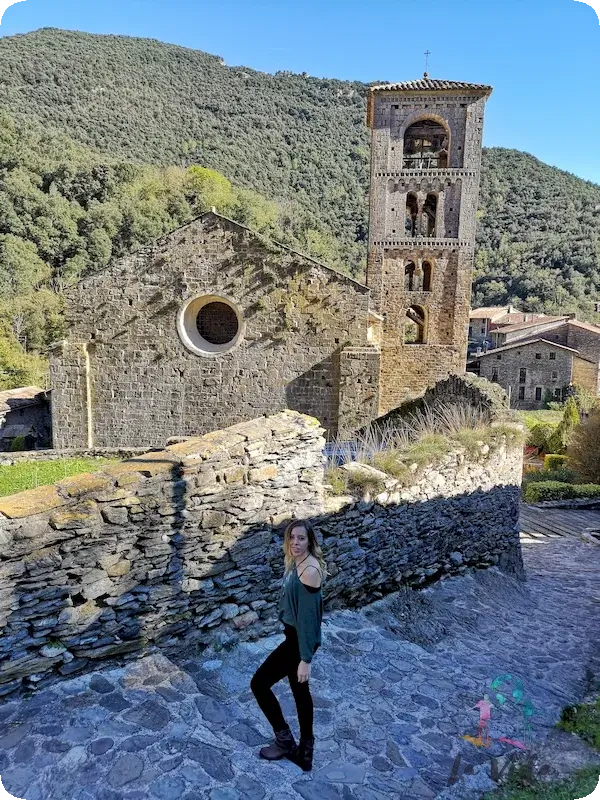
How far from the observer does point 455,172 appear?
52.5ft

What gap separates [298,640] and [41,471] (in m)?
10.3

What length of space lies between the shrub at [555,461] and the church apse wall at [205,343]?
13.2 meters

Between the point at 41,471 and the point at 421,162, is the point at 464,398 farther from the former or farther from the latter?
the point at 421,162

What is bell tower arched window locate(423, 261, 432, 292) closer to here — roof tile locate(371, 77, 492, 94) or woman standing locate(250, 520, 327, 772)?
roof tile locate(371, 77, 492, 94)

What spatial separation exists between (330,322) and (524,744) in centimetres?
1064

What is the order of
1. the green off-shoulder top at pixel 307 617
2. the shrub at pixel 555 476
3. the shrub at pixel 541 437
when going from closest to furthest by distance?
the green off-shoulder top at pixel 307 617, the shrub at pixel 555 476, the shrub at pixel 541 437

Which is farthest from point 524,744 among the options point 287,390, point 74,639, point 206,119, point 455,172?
point 206,119

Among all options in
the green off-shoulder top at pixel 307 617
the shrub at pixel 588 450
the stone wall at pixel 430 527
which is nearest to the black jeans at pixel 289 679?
the green off-shoulder top at pixel 307 617

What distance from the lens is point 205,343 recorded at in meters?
14.1

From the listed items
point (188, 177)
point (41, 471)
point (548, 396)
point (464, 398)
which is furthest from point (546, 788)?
point (188, 177)

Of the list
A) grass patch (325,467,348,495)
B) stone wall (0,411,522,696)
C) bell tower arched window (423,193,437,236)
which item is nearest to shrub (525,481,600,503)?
bell tower arched window (423,193,437,236)

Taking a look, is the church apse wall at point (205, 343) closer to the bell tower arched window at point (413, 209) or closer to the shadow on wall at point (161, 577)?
the bell tower arched window at point (413, 209)

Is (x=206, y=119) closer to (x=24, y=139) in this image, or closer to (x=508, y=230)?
(x=24, y=139)

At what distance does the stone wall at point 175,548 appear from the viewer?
3340 millimetres
